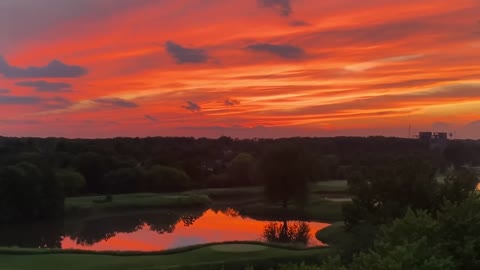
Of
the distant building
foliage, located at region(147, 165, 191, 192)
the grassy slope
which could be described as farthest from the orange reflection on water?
the distant building

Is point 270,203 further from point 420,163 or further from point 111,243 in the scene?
point 420,163

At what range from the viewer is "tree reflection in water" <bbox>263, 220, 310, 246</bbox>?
37438 millimetres

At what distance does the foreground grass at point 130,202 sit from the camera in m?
54.8

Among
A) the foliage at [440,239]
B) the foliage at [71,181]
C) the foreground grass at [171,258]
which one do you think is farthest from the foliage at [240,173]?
the foliage at [440,239]

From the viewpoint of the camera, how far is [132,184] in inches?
2835

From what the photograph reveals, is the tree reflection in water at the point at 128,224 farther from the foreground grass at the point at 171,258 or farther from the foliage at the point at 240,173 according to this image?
the foliage at the point at 240,173

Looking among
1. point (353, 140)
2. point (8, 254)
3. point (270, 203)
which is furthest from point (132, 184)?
point (353, 140)

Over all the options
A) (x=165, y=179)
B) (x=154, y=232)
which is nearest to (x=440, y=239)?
(x=154, y=232)

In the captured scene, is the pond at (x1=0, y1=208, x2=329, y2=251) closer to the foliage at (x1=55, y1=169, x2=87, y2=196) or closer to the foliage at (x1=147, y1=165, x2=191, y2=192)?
the foliage at (x1=55, y1=169, x2=87, y2=196)

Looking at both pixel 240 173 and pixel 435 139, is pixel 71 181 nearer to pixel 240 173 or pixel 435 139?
pixel 240 173

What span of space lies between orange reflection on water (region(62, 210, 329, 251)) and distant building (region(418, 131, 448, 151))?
107 meters

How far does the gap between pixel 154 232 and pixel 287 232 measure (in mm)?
10293

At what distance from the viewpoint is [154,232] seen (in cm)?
4147

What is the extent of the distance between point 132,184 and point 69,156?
1161cm
